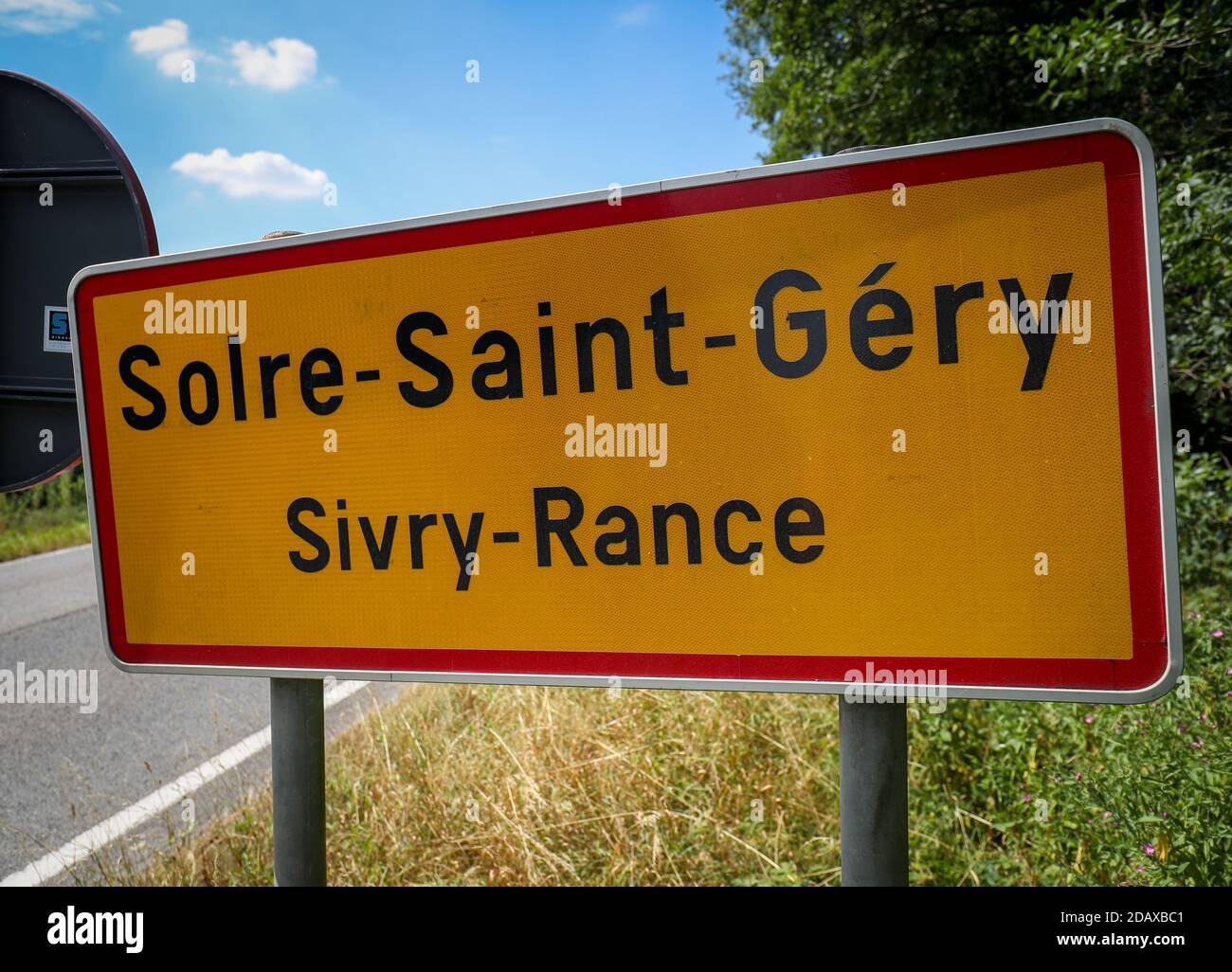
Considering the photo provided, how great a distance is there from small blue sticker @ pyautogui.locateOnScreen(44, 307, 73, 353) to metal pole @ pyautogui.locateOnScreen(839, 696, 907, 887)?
1.76 m

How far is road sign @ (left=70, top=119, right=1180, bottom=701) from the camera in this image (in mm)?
957

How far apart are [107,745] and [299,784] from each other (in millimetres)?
3708

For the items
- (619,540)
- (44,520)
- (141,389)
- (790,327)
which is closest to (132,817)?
(141,389)

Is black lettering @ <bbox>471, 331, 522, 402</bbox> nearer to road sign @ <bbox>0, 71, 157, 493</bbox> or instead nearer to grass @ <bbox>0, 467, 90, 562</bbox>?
road sign @ <bbox>0, 71, 157, 493</bbox>

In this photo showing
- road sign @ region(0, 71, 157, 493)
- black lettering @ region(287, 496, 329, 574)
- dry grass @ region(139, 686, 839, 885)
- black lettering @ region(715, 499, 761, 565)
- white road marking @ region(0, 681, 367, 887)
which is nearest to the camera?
black lettering @ region(715, 499, 761, 565)

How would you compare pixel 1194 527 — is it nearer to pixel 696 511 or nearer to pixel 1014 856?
pixel 1014 856

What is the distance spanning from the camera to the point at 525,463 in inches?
46.9

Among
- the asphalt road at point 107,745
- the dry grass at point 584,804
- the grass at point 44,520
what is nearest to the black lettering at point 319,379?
the dry grass at point 584,804

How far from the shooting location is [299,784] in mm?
1282

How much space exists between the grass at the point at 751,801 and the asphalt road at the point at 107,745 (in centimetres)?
63

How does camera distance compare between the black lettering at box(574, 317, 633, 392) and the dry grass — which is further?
the dry grass

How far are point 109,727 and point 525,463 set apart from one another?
4.38 metres

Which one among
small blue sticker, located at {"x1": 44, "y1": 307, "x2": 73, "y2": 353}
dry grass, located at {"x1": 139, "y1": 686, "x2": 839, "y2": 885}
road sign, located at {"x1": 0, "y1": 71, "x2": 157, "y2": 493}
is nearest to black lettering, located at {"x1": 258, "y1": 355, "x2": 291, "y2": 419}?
road sign, located at {"x1": 0, "y1": 71, "x2": 157, "y2": 493}
